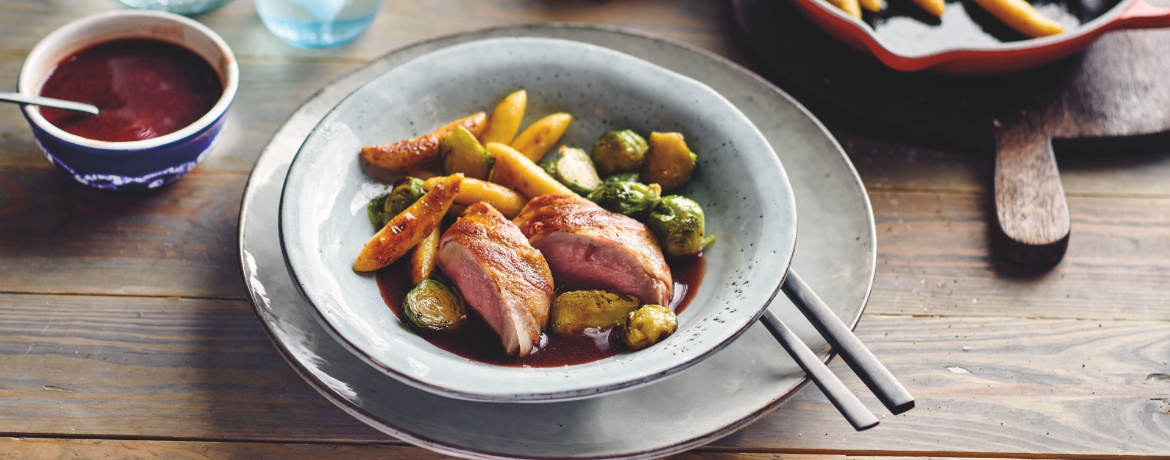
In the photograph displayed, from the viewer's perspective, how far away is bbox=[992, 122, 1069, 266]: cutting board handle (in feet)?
7.57

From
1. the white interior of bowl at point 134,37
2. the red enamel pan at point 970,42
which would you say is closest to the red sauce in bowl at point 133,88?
the white interior of bowl at point 134,37

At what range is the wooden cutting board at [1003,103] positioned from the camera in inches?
99.6

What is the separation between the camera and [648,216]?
201 centimetres

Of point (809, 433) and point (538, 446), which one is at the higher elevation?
point (538, 446)

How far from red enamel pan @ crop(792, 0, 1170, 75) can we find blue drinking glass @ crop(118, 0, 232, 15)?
211 cm

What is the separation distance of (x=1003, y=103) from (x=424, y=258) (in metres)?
2.03

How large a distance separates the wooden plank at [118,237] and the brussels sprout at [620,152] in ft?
3.44

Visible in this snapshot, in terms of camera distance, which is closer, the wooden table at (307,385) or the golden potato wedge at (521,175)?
the wooden table at (307,385)

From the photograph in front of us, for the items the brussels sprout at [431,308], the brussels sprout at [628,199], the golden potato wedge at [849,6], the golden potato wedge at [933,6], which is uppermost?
the golden potato wedge at [849,6]

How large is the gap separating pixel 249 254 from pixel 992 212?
2141 mm

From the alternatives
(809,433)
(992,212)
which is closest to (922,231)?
(992,212)

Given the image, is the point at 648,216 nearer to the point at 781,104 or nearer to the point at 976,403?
the point at 781,104

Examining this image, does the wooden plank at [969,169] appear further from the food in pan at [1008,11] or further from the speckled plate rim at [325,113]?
the food in pan at [1008,11]

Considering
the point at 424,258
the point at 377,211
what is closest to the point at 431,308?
the point at 424,258
